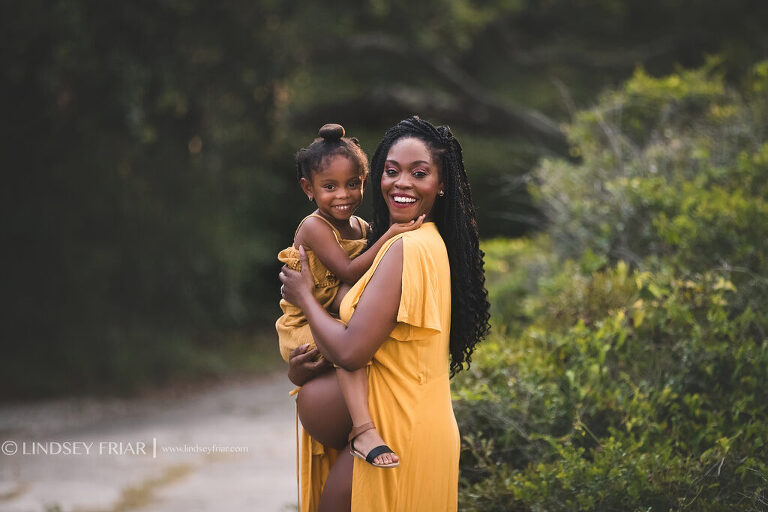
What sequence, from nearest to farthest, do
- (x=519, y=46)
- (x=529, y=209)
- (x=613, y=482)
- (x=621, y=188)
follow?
(x=613, y=482) → (x=621, y=188) → (x=529, y=209) → (x=519, y=46)

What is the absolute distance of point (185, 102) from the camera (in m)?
10.1

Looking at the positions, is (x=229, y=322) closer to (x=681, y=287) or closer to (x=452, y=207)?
(x=681, y=287)

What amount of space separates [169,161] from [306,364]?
8.01 meters

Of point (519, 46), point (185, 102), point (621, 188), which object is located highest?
point (519, 46)

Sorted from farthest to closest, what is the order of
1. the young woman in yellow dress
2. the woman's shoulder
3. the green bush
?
the green bush
the young woman in yellow dress
the woman's shoulder

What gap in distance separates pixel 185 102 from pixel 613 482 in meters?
7.79

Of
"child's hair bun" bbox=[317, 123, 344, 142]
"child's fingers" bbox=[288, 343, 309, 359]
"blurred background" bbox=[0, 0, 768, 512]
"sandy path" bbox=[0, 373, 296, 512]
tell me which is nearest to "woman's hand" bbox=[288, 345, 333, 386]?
"child's fingers" bbox=[288, 343, 309, 359]

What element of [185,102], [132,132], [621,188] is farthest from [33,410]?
[621,188]

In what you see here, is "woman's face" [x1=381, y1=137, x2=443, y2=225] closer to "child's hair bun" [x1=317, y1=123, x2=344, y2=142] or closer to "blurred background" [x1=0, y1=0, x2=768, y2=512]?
"child's hair bun" [x1=317, y1=123, x2=344, y2=142]

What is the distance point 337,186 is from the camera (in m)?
3.07

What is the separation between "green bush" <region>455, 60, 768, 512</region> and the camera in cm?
372

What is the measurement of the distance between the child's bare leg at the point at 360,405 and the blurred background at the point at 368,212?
129 cm

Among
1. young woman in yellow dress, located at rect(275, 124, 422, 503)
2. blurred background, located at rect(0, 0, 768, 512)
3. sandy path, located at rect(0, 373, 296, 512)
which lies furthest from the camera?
sandy path, located at rect(0, 373, 296, 512)

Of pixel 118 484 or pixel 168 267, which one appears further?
pixel 168 267
